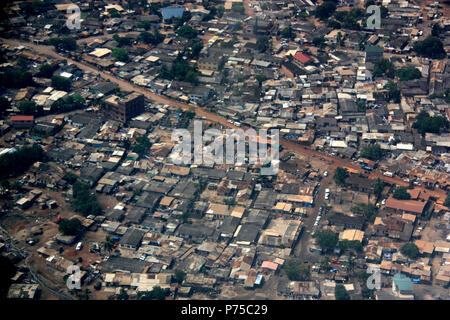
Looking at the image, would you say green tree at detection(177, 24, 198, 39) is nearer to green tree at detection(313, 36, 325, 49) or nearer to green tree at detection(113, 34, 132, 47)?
green tree at detection(113, 34, 132, 47)

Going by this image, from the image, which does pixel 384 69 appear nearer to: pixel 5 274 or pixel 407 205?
pixel 407 205

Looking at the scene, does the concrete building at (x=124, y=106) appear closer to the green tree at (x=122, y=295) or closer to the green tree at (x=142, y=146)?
the green tree at (x=142, y=146)

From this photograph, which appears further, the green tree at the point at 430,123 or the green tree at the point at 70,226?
the green tree at the point at 430,123

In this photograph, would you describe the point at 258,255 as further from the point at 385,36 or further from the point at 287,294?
the point at 385,36

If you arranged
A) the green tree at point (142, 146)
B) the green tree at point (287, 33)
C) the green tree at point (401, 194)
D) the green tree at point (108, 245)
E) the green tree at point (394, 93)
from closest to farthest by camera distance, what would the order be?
the green tree at point (108, 245), the green tree at point (401, 194), the green tree at point (142, 146), the green tree at point (394, 93), the green tree at point (287, 33)

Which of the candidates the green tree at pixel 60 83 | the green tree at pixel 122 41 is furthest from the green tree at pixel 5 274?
the green tree at pixel 122 41

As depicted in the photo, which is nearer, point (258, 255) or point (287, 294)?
point (287, 294)

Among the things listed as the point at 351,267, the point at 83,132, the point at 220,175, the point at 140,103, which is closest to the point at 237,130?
the point at 220,175
